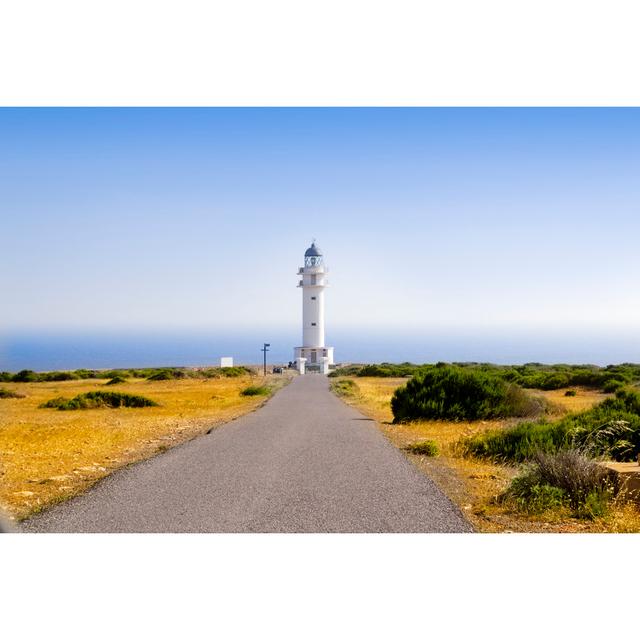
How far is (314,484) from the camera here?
8859 mm

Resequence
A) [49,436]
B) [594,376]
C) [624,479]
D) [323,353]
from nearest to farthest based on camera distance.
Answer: [624,479]
[49,436]
[594,376]
[323,353]

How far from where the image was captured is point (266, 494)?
8203 millimetres

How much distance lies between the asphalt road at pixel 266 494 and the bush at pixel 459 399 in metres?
4.36

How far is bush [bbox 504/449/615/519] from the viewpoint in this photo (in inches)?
315

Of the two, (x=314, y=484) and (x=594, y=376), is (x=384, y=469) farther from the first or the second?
(x=594, y=376)

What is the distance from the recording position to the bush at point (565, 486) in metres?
8.01

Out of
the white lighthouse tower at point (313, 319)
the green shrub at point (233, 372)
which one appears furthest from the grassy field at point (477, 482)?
the white lighthouse tower at point (313, 319)

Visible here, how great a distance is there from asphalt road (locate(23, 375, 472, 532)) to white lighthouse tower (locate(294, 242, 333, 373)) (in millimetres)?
36111

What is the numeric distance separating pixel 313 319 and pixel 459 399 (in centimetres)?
3248

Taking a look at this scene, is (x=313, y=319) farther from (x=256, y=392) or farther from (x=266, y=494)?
(x=266, y=494)

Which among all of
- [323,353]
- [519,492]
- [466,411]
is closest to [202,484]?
[519,492]

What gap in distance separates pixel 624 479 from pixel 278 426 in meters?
8.71

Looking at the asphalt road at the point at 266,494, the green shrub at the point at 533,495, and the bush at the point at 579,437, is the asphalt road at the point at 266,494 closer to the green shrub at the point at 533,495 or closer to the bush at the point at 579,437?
the green shrub at the point at 533,495

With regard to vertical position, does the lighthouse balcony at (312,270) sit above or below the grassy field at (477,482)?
above
